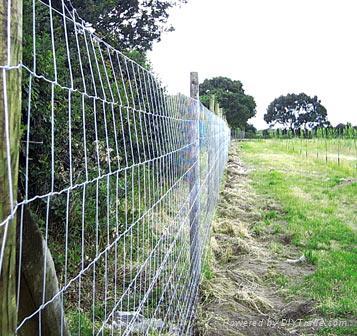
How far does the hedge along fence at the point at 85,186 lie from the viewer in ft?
2.50

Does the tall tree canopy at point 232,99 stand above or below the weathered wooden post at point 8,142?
above

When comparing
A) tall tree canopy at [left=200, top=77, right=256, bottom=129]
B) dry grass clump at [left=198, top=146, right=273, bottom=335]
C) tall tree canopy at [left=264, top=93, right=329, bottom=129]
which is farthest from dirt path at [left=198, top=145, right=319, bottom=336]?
tall tree canopy at [left=264, top=93, right=329, bottom=129]

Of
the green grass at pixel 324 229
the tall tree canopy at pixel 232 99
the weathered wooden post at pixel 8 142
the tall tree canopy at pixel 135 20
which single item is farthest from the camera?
the tall tree canopy at pixel 232 99

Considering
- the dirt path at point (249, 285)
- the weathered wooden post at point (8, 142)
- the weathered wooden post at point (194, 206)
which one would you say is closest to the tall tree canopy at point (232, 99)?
the dirt path at point (249, 285)

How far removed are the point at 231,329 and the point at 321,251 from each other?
2371mm

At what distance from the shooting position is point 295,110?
7556cm

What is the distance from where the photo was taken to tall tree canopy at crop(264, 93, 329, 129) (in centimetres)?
7286

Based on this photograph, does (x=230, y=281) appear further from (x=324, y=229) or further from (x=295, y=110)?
(x=295, y=110)

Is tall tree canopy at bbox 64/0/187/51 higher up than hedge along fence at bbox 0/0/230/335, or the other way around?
tall tree canopy at bbox 64/0/187/51

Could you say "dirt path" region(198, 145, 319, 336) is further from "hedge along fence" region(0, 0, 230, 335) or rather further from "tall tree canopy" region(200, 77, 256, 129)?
"tall tree canopy" region(200, 77, 256, 129)

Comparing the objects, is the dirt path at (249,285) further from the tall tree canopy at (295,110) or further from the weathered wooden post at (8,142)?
the tall tree canopy at (295,110)

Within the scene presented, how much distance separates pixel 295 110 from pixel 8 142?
77634 millimetres

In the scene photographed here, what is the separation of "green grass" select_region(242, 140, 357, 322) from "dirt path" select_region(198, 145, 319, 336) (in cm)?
18

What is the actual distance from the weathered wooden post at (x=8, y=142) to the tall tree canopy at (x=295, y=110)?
73046 mm
